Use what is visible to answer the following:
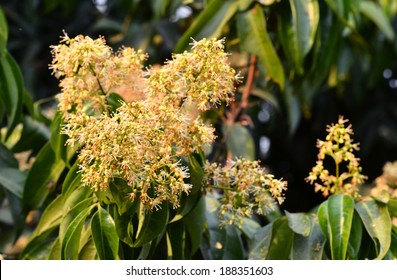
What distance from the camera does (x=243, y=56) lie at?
329 cm

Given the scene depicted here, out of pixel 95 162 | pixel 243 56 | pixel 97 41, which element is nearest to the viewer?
pixel 95 162

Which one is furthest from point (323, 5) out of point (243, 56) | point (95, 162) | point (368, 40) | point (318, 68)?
point (368, 40)

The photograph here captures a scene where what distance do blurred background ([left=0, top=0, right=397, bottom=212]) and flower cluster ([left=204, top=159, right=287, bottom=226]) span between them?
0.56 metres

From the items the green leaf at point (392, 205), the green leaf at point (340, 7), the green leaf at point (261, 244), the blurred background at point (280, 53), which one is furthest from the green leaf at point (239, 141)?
the green leaf at point (392, 205)

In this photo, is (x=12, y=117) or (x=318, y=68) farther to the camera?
(x=318, y=68)

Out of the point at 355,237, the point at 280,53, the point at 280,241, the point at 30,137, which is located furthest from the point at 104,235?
the point at 280,53

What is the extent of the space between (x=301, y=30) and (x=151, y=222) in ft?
2.84

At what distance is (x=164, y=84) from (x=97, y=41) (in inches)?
7.7

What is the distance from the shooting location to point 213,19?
2359 mm

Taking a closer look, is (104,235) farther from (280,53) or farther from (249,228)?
(280,53)

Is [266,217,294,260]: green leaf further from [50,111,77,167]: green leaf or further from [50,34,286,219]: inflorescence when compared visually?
[50,111,77,167]: green leaf

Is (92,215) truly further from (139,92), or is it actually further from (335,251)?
(335,251)

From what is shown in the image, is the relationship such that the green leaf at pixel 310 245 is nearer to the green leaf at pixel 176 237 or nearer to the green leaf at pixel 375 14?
the green leaf at pixel 176 237

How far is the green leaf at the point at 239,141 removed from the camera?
2787mm
